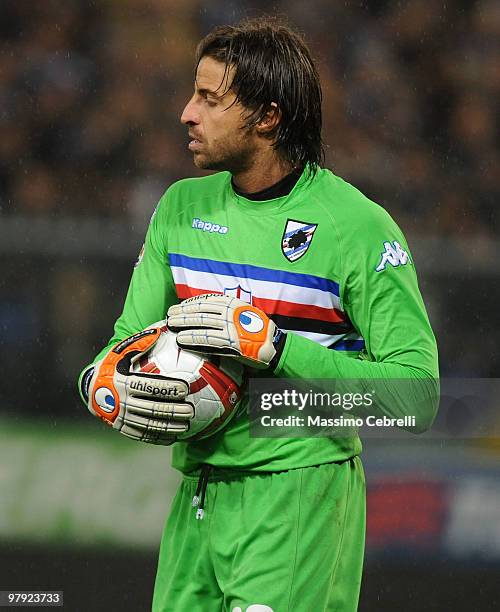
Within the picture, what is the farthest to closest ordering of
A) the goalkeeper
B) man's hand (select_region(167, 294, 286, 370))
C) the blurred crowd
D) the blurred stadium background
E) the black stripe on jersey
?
1. the blurred crowd
2. the blurred stadium background
3. the black stripe on jersey
4. the goalkeeper
5. man's hand (select_region(167, 294, 286, 370))

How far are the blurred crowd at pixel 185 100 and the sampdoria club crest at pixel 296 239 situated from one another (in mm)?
2608

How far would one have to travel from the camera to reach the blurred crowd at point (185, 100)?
16.5 ft

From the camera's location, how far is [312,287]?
2.28 meters

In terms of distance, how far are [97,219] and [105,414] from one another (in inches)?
107

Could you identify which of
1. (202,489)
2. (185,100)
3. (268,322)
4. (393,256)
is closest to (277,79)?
(393,256)

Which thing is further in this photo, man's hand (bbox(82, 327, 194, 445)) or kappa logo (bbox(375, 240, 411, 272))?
Answer: kappa logo (bbox(375, 240, 411, 272))

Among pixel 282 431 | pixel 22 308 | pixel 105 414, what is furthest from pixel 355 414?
pixel 22 308

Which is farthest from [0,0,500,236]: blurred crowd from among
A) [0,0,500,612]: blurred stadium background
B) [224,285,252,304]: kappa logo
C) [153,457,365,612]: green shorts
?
[153,457,365,612]: green shorts

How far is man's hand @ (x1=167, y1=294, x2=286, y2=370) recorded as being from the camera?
2.08 m

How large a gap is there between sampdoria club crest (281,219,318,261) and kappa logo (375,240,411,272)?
6.1 inches
